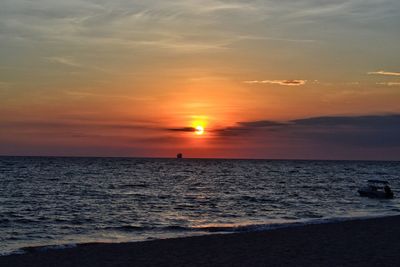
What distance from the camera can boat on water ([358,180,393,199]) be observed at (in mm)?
57781

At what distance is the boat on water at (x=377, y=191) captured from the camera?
57.8m

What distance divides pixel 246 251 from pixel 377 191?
41703mm

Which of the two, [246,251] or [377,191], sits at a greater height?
[246,251]

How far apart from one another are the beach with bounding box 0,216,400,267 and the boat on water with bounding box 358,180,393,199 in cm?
3268

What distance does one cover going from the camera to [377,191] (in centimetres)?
5853

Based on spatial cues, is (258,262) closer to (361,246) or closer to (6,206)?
(361,246)

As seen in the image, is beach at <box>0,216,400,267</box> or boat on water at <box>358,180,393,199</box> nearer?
beach at <box>0,216,400,267</box>

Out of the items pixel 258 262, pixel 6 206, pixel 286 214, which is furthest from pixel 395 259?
pixel 6 206

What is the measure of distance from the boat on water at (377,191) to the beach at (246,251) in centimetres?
3268

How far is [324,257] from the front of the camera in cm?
1927

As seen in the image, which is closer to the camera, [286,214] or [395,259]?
[395,259]

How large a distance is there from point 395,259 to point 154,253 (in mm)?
9168

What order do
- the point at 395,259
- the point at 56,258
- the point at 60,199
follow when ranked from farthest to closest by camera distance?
the point at 60,199 → the point at 56,258 → the point at 395,259

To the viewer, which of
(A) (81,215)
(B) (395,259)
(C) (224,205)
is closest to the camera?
(B) (395,259)
